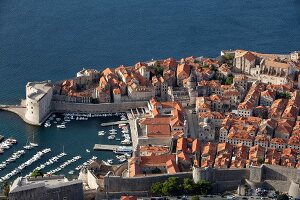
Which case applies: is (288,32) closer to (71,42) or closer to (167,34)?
(167,34)

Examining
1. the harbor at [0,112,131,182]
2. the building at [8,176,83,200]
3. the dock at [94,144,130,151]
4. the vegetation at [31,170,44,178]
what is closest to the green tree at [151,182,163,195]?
the building at [8,176,83,200]

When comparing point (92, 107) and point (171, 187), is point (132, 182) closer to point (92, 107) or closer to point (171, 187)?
point (171, 187)

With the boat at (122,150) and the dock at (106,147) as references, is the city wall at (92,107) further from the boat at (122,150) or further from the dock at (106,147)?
the boat at (122,150)

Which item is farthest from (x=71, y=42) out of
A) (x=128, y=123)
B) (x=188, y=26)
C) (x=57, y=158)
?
(x=57, y=158)

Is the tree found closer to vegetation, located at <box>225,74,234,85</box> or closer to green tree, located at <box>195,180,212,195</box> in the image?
green tree, located at <box>195,180,212,195</box>

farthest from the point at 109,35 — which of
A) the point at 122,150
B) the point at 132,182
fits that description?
the point at 132,182

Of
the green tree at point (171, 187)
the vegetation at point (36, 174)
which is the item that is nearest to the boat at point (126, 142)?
the vegetation at point (36, 174)
